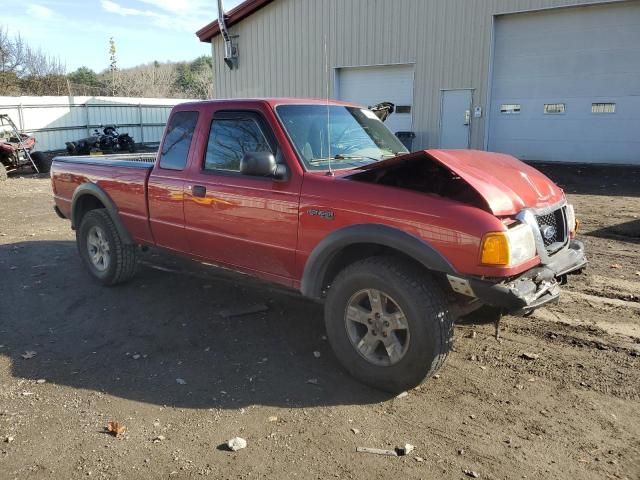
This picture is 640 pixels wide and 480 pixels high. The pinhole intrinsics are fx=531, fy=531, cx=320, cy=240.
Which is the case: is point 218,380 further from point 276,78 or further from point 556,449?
point 276,78

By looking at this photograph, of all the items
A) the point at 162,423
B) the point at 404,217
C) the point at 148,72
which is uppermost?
the point at 148,72

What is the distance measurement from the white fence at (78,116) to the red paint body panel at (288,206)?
15.3m

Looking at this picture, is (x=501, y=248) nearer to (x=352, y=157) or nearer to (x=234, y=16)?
(x=352, y=157)

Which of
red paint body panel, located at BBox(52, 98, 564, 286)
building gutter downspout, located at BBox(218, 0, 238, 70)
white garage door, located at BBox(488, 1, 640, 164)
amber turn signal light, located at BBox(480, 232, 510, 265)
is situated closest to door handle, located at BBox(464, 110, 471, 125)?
white garage door, located at BBox(488, 1, 640, 164)

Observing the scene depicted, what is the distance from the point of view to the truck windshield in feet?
13.7

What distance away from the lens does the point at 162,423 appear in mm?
3305

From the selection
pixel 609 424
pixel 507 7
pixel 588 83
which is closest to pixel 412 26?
pixel 507 7

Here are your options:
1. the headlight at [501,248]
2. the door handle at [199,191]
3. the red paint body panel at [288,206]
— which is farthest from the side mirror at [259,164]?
the headlight at [501,248]

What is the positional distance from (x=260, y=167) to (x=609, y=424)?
2.79 meters

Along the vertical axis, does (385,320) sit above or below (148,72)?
below

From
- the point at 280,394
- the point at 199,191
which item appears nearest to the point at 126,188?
the point at 199,191

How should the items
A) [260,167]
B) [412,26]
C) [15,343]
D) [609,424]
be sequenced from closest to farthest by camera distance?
1. [609,424]
2. [260,167]
3. [15,343]
4. [412,26]

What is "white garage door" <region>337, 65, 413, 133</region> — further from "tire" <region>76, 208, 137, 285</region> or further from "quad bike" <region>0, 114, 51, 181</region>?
"tire" <region>76, 208, 137, 285</region>

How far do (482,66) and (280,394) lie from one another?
44.2 feet
